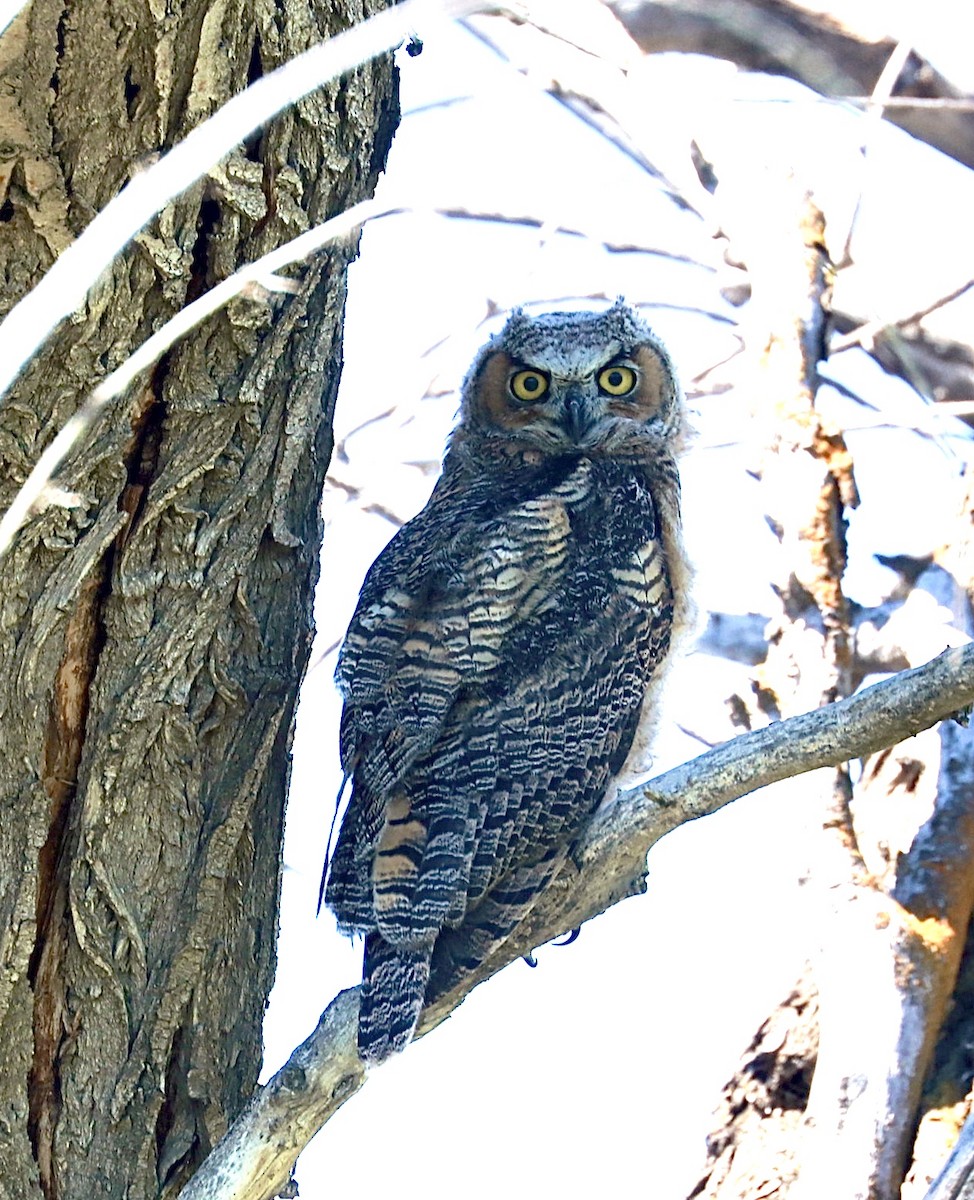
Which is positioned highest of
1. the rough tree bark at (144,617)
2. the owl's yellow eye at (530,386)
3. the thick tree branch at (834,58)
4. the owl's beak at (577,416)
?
the thick tree branch at (834,58)

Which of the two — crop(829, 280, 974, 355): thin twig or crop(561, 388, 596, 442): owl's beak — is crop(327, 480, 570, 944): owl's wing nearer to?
crop(561, 388, 596, 442): owl's beak

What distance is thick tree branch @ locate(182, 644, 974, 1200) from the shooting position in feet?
7.98

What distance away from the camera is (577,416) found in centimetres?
422

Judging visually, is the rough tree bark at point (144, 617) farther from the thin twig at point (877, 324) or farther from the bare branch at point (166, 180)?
the thin twig at point (877, 324)

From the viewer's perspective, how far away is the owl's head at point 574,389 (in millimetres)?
4219

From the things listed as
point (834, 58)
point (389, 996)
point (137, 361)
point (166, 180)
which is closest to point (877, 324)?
point (834, 58)

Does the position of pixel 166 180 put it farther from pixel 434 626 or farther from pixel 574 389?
pixel 574 389

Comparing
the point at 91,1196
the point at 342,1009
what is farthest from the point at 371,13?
the point at 91,1196

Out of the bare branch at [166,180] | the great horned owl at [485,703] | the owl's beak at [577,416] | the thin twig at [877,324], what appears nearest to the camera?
the bare branch at [166,180]

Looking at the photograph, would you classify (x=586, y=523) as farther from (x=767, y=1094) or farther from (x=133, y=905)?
(x=767, y=1094)

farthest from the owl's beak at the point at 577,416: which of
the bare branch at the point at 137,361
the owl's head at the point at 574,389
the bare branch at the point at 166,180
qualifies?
the bare branch at the point at 166,180

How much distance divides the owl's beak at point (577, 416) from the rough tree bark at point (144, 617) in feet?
4.06

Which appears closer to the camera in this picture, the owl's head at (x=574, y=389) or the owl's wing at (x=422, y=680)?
the owl's wing at (x=422, y=680)

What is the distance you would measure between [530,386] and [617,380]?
0.25 meters
